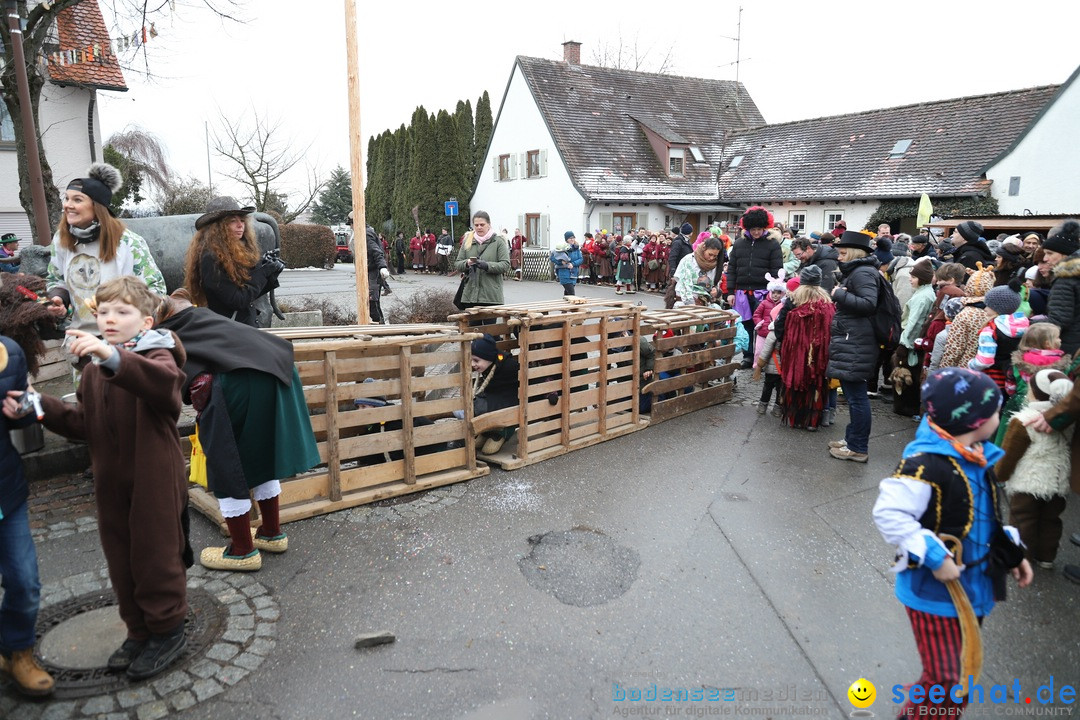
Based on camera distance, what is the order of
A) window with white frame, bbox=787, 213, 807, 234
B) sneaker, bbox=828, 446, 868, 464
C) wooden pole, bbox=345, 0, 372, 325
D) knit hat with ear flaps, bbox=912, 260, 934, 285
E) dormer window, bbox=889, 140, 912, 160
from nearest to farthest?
sneaker, bbox=828, 446, 868, 464, wooden pole, bbox=345, 0, 372, 325, knit hat with ear flaps, bbox=912, 260, 934, 285, dormer window, bbox=889, 140, 912, 160, window with white frame, bbox=787, 213, 807, 234

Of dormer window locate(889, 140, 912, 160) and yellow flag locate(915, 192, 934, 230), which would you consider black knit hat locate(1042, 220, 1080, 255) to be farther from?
dormer window locate(889, 140, 912, 160)

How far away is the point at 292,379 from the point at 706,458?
12.9ft

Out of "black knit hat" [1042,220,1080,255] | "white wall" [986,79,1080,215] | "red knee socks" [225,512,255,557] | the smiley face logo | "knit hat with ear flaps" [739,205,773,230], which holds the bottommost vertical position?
the smiley face logo

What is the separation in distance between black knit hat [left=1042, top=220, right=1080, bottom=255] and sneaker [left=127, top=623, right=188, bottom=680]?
6565mm

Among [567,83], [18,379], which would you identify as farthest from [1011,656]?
[567,83]

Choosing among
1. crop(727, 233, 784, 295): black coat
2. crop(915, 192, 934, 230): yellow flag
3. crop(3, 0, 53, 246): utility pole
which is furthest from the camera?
crop(915, 192, 934, 230): yellow flag

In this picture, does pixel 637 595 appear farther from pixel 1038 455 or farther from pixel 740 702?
pixel 1038 455

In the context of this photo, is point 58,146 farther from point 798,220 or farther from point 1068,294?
point 798,220

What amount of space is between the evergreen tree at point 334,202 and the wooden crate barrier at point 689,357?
181 ft

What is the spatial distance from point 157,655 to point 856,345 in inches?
226

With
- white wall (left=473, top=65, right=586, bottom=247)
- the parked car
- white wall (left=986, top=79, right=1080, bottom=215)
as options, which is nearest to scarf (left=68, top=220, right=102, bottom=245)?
white wall (left=986, top=79, right=1080, bottom=215)

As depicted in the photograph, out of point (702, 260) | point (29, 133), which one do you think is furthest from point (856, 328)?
point (29, 133)

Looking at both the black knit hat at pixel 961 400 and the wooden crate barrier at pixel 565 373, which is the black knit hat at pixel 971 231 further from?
the black knit hat at pixel 961 400

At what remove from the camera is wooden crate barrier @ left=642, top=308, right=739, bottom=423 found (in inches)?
294
